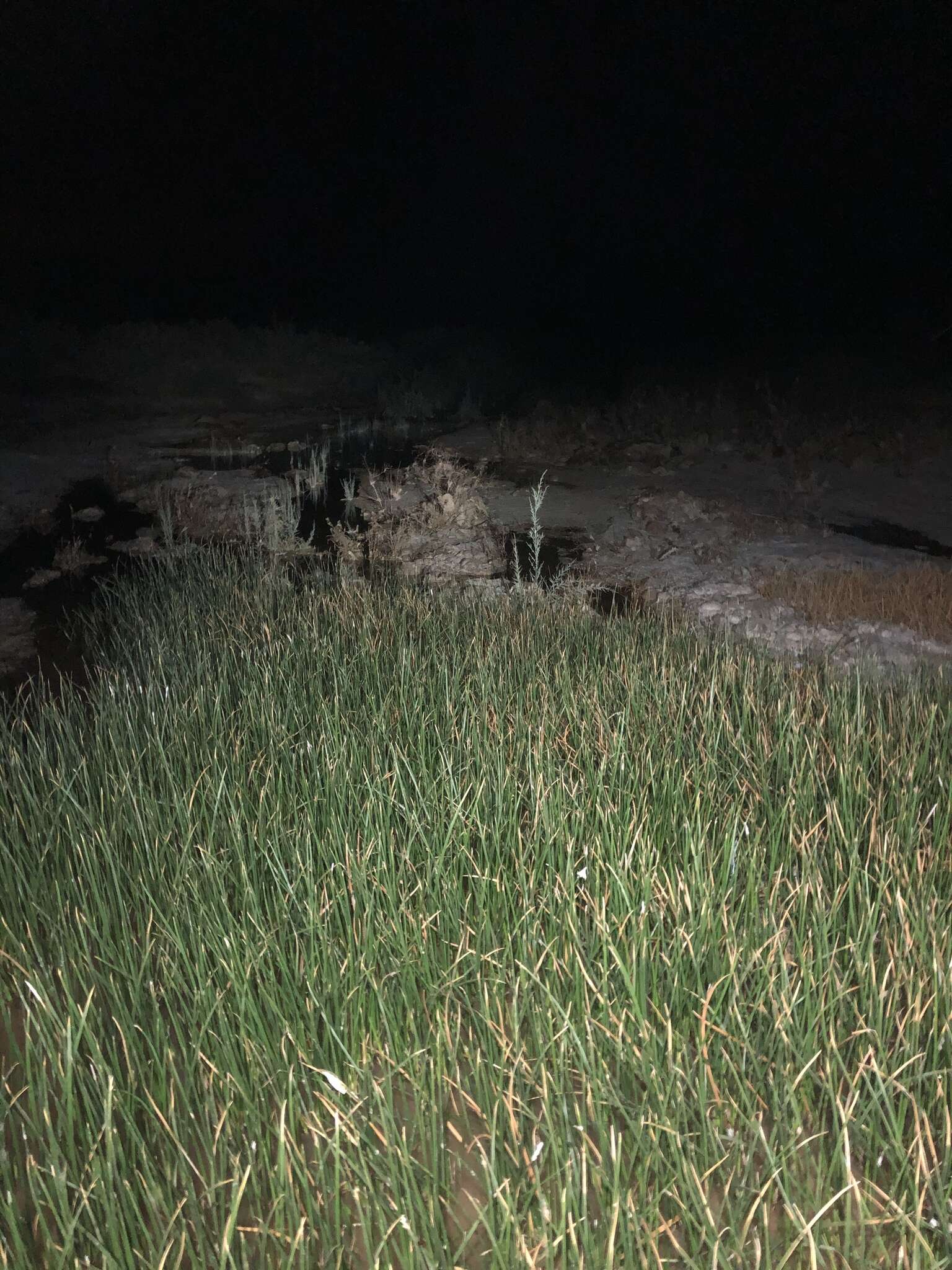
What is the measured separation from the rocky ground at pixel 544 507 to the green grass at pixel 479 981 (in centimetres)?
141

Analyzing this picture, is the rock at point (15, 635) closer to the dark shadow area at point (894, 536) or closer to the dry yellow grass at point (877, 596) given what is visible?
the dry yellow grass at point (877, 596)

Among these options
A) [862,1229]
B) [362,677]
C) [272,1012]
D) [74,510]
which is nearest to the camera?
[862,1229]

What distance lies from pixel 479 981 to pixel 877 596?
316cm

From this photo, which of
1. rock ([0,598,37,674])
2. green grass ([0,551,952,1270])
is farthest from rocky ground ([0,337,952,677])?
green grass ([0,551,952,1270])

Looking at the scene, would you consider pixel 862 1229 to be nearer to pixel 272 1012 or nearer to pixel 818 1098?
pixel 818 1098

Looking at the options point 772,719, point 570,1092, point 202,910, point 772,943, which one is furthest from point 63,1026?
point 772,719

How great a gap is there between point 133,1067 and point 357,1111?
360 mm

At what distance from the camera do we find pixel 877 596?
4.19 metres

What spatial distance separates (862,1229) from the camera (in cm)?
115

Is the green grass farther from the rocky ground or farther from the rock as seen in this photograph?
the rocky ground

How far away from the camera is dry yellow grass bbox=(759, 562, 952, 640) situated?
13.0 ft

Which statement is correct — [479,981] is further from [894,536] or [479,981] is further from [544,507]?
[544,507]

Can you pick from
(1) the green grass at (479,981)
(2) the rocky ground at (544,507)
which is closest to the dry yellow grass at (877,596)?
(2) the rocky ground at (544,507)

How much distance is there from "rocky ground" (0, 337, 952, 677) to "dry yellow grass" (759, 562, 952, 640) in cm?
2
